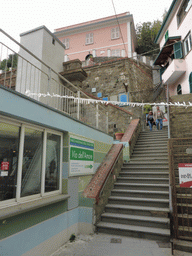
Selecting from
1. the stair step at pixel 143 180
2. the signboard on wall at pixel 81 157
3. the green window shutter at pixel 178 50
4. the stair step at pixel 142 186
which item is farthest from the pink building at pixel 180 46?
the signboard on wall at pixel 81 157

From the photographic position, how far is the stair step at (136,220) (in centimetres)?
414

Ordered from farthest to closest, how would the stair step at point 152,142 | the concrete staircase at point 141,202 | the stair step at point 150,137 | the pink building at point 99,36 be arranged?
the pink building at point 99,36 < the stair step at point 150,137 < the stair step at point 152,142 < the concrete staircase at point 141,202

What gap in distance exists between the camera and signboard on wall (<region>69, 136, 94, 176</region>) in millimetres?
4281

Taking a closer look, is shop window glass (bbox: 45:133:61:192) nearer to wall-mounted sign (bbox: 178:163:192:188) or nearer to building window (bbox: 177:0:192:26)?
wall-mounted sign (bbox: 178:163:192:188)

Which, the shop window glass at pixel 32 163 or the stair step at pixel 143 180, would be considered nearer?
the shop window glass at pixel 32 163

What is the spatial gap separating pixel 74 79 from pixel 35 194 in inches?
250

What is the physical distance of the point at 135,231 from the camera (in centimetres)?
407

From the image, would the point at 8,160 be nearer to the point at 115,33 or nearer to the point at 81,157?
the point at 81,157

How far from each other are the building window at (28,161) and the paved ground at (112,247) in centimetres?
118

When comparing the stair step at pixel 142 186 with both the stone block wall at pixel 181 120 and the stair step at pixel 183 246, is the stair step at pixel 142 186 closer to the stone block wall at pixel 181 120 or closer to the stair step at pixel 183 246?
the stair step at pixel 183 246

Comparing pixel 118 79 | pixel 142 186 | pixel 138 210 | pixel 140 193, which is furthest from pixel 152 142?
pixel 118 79

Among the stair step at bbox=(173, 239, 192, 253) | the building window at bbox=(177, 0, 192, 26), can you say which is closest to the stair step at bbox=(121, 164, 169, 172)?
the stair step at bbox=(173, 239, 192, 253)

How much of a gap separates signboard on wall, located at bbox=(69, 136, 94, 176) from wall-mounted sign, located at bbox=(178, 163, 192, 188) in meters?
2.27

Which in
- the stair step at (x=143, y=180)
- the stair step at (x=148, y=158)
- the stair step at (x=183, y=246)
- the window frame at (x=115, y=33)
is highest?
the window frame at (x=115, y=33)
